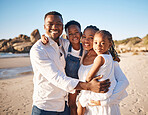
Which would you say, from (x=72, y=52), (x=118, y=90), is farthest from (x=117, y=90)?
(x=72, y=52)

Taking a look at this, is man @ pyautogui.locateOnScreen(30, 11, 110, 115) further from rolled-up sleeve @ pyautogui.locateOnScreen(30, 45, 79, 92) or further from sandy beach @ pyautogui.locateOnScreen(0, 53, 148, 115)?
sandy beach @ pyautogui.locateOnScreen(0, 53, 148, 115)

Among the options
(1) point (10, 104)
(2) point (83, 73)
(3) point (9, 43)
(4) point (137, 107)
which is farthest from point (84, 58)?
(3) point (9, 43)

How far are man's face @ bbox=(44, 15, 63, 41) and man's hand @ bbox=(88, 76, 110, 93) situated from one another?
97 centimetres

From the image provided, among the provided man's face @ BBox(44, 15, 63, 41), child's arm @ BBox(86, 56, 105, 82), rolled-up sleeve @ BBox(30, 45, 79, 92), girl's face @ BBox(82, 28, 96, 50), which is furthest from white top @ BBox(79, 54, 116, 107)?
man's face @ BBox(44, 15, 63, 41)

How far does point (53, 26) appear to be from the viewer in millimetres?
2098

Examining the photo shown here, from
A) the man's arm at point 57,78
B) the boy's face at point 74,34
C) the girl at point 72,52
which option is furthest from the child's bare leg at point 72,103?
the boy's face at point 74,34

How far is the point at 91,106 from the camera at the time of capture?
1.91 meters

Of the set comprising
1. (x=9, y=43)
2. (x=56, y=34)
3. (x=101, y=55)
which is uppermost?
(x=56, y=34)

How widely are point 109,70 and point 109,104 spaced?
0.48 m

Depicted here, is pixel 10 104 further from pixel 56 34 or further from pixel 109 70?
pixel 109 70

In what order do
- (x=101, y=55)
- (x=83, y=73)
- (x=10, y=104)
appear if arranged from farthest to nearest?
(x=10, y=104)
(x=83, y=73)
(x=101, y=55)

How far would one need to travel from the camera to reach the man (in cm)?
169

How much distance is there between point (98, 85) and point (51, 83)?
0.67 meters

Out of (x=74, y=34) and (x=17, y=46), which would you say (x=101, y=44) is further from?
(x=17, y=46)
